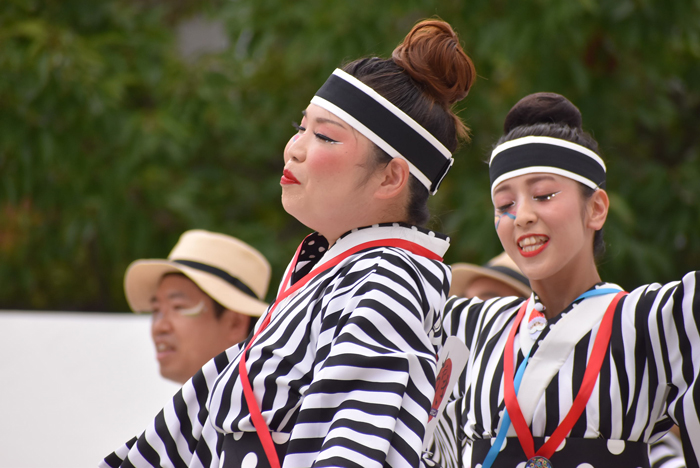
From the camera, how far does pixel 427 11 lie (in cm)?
536

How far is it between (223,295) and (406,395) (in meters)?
1.96

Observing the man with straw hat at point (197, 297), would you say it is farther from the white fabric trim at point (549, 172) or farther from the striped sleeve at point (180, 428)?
the white fabric trim at point (549, 172)

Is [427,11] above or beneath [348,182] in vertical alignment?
above

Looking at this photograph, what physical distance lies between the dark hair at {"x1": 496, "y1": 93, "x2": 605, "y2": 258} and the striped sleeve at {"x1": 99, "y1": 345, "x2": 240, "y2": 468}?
3.52 feet

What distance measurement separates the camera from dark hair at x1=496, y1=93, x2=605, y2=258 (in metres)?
2.30

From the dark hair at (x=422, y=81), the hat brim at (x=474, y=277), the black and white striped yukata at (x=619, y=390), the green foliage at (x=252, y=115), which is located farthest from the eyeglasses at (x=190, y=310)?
the green foliage at (x=252, y=115)

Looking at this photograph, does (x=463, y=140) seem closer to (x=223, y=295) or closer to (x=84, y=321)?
(x=223, y=295)

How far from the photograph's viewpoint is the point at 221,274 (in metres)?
3.57

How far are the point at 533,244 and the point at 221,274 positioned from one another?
1747mm

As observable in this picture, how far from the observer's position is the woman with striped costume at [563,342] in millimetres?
1988

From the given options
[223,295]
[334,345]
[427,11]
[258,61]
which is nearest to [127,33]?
[258,61]

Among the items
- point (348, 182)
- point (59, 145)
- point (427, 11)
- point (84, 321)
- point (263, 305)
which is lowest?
point (348, 182)

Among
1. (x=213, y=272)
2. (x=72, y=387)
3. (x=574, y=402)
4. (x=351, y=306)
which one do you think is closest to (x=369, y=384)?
(x=351, y=306)

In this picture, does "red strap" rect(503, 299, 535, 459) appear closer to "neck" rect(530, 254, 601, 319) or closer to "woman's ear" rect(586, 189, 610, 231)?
"neck" rect(530, 254, 601, 319)
